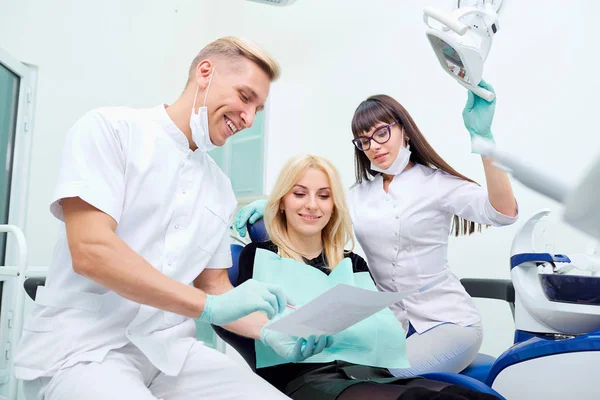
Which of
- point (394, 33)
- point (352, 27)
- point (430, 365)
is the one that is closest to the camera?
point (430, 365)

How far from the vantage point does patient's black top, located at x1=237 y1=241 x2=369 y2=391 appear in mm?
1375

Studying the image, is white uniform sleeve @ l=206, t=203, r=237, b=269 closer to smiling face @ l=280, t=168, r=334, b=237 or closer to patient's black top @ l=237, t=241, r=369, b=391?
patient's black top @ l=237, t=241, r=369, b=391

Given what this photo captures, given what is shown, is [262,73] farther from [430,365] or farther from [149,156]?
[430,365]

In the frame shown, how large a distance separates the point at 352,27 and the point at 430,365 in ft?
7.91

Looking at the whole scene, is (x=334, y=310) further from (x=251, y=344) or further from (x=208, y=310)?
(x=251, y=344)

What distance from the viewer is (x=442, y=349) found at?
1625 millimetres

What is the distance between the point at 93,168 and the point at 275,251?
0.63 meters

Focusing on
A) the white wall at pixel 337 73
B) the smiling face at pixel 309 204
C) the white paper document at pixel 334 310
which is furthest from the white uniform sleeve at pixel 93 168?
the white wall at pixel 337 73

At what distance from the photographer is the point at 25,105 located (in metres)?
3.17

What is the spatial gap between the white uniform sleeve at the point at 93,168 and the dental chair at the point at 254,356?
48 centimetres

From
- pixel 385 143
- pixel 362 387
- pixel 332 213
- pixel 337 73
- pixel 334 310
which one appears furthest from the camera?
pixel 337 73

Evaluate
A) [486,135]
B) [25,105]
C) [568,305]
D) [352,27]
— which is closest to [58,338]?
[568,305]

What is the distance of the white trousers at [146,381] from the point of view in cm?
104

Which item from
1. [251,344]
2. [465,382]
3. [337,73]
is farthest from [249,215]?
[337,73]
